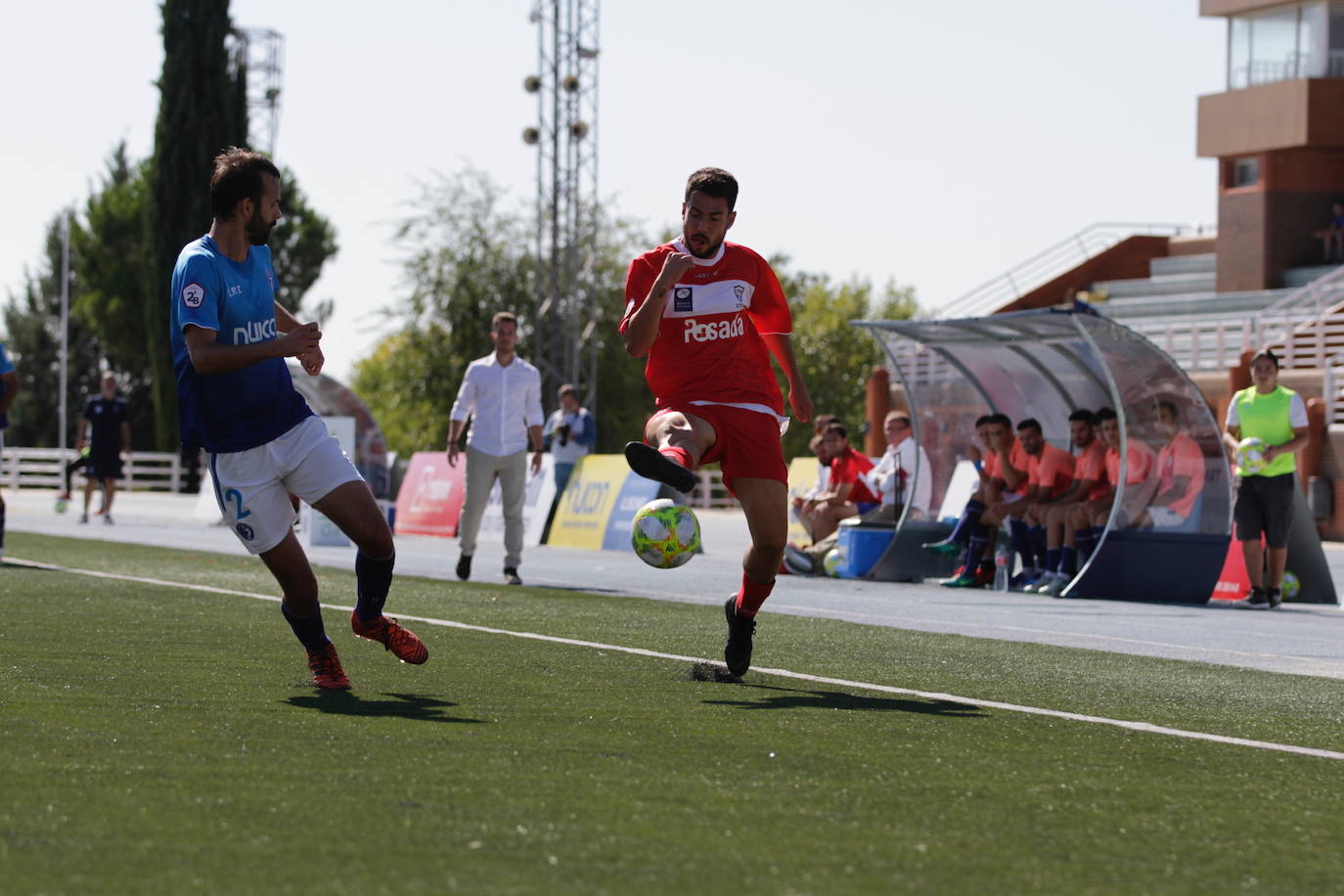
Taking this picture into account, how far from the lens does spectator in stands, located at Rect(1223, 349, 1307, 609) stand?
580 inches

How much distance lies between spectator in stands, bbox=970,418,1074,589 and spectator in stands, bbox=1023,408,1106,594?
0.31 feet

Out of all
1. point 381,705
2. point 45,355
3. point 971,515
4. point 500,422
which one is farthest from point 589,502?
point 45,355

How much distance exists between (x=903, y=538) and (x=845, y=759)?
11.6m

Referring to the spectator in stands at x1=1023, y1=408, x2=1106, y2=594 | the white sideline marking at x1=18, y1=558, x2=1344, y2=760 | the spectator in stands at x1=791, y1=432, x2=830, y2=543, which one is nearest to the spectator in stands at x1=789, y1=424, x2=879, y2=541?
the spectator in stands at x1=791, y1=432, x2=830, y2=543

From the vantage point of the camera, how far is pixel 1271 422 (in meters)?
14.8

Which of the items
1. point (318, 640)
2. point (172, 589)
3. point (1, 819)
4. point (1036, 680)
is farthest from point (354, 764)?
point (172, 589)

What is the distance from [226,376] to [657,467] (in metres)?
1.59

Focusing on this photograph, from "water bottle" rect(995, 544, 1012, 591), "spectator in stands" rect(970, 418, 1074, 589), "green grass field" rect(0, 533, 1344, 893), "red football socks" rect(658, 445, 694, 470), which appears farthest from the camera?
"water bottle" rect(995, 544, 1012, 591)

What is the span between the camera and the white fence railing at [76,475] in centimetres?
5653

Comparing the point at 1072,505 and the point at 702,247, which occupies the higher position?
the point at 702,247

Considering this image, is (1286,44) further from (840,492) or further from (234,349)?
(234,349)

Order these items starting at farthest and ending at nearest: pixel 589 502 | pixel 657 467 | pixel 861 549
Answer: pixel 589 502, pixel 861 549, pixel 657 467

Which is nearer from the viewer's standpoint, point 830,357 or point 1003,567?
point 1003,567

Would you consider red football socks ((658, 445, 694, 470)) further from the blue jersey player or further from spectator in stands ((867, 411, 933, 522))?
spectator in stands ((867, 411, 933, 522))
